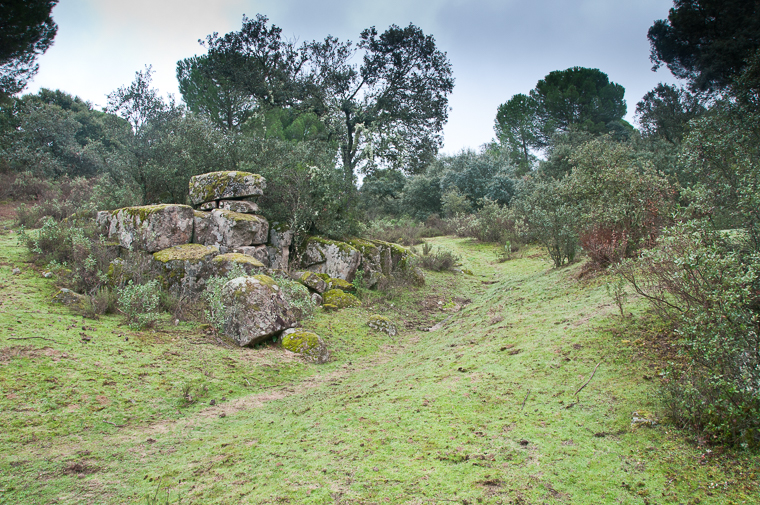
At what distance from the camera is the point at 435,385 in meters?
4.72

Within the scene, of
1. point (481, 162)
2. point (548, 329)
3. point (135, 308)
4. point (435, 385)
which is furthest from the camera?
point (481, 162)

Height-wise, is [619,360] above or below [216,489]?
above

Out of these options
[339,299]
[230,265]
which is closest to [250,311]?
[230,265]

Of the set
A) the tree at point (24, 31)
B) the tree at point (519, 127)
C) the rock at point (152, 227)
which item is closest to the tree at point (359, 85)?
the tree at point (24, 31)

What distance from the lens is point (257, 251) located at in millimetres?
9984

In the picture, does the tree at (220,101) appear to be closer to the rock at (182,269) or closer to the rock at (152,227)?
the rock at (152,227)

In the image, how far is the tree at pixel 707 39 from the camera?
1374 cm

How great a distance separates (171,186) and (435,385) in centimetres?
1088

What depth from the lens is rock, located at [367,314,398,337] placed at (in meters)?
8.82

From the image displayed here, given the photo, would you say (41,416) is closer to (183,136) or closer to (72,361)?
(72,361)

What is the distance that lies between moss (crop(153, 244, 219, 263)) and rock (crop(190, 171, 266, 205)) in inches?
87.2

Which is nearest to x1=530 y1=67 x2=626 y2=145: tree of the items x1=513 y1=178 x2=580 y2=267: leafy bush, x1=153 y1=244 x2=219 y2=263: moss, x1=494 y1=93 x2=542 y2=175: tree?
x1=494 y1=93 x2=542 y2=175: tree

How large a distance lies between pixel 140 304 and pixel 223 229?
124 inches

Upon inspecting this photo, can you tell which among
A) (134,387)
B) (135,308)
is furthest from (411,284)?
(134,387)
